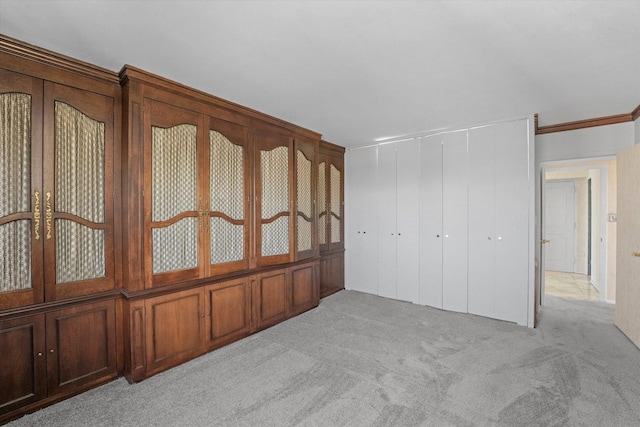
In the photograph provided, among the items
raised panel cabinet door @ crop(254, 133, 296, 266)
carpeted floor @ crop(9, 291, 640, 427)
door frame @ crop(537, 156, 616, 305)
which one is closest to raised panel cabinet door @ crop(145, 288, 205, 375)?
carpeted floor @ crop(9, 291, 640, 427)

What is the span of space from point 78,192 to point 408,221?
13.5ft

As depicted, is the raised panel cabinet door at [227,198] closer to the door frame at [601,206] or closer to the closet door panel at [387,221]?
the closet door panel at [387,221]

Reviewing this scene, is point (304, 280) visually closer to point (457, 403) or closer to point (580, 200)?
point (457, 403)

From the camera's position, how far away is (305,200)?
4.26 meters

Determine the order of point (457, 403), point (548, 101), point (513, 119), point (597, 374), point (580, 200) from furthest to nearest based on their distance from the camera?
point (580, 200), point (513, 119), point (548, 101), point (597, 374), point (457, 403)

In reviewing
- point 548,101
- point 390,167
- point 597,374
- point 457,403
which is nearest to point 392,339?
point 457,403

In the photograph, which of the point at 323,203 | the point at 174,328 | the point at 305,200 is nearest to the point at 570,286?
the point at 323,203

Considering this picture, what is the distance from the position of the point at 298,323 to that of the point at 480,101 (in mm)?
3381

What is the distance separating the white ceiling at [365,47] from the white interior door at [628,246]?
0.74 m

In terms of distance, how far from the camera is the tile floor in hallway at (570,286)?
4957mm

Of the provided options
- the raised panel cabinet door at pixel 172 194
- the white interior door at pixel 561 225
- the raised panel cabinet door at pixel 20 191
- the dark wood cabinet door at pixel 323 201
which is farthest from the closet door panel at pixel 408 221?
the white interior door at pixel 561 225

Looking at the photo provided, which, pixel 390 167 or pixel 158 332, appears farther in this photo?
pixel 390 167

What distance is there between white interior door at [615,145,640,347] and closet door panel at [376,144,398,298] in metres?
2.70

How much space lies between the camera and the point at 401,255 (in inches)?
187
